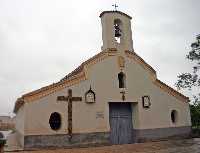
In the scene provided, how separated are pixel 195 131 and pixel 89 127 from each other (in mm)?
9476

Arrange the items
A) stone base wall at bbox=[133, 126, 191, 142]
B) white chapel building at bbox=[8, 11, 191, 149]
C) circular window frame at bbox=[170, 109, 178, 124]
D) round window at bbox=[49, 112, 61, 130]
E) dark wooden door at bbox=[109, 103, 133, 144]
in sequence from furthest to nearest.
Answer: circular window frame at bbox=[170, 109, 178, 124] → stone base wall at bbox=[133, 126, 191, 142] → dark wooden door at bbox=[109, 103, 133, 144] → round window at bbox=[49, 112, 61, 130] → white chapel building at bbox=[8, 11, 191, 149]

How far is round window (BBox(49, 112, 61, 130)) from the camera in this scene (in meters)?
16.3

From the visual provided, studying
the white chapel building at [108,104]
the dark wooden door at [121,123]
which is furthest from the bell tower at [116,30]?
the dark wooden door at [121,123]

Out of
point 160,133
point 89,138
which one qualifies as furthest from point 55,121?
point 160,133

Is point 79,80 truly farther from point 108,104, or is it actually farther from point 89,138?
point 89,138

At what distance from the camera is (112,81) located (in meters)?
18.4

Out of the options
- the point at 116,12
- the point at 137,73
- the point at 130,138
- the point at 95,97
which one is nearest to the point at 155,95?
the point at 137,73

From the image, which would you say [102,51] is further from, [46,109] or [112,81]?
[46,109]

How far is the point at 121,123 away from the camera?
19.0 metres

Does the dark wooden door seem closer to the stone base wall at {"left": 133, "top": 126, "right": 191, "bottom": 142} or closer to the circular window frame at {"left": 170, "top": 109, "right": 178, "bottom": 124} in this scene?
Result: the stone base wall at {"left": 133, "top": 126, "right": 191, "bottom": 142}

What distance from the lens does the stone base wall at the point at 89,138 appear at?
1567cm

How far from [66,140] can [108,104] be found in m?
3.51

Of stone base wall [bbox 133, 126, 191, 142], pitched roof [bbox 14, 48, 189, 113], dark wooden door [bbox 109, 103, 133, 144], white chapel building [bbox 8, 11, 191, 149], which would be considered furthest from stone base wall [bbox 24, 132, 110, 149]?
stone base wall [bbox 133, 126, 191, 142]

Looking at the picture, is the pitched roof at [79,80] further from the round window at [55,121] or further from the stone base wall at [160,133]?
the stone base wall at [160,133]
